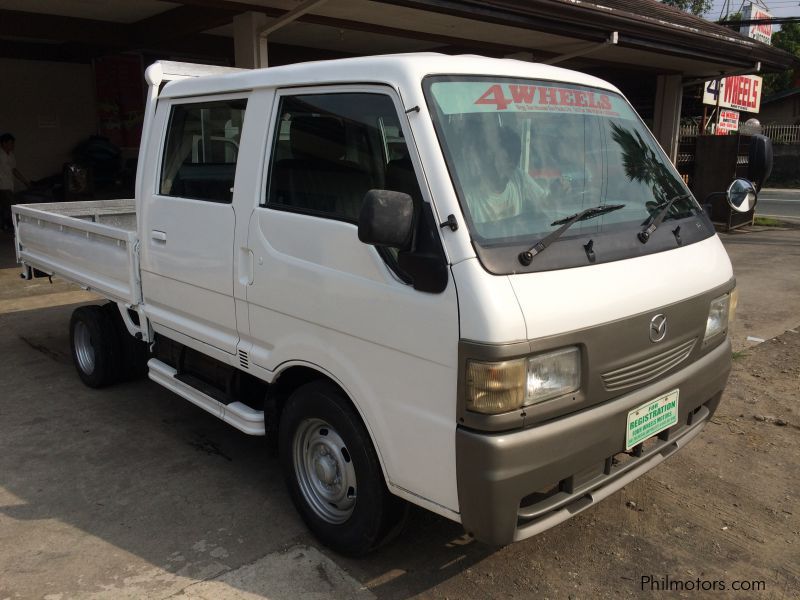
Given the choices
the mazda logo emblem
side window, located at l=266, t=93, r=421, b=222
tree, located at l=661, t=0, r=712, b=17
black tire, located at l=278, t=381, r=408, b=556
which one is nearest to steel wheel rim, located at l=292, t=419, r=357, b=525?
black tire, located at l=278, t=381, r=408, b=556

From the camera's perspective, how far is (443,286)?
7.70 feet

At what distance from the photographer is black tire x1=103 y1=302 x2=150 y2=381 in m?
5.00

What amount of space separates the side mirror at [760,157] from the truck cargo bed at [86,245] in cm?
358

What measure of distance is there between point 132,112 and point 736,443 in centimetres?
1349

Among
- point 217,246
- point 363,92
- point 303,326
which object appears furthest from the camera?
point 217,246

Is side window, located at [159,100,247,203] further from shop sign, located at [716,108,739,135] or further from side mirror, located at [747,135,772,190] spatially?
shop sign, located at [716,108,739,135]

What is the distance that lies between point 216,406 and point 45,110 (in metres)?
12.6

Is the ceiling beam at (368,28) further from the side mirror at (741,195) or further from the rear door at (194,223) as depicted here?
the side mirror at (741,195)

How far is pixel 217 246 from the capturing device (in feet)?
11.2

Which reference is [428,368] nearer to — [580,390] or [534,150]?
[580,390]

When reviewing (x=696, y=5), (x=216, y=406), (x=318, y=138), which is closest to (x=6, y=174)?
(x=216, y=406)

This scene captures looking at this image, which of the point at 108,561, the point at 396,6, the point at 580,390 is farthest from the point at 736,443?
the point at 396,6

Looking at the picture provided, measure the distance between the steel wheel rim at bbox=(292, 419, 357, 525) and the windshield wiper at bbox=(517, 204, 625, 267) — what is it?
1.16m

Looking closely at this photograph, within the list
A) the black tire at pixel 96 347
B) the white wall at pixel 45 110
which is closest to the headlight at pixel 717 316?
the black tire at pixel 96 347
